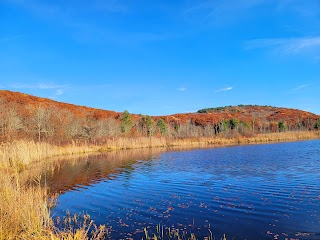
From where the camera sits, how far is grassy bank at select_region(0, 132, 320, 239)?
6012 millimetres

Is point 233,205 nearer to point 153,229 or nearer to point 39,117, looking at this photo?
point 153,229

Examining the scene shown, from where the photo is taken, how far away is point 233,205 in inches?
356

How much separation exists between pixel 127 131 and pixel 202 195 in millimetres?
46734

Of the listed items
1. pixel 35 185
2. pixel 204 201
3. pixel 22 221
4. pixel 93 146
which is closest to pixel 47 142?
pixel 93 146

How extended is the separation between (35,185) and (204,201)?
775cm

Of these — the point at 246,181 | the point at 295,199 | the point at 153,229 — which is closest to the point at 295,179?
the point at 246,181

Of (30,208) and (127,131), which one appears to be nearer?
(30,208)

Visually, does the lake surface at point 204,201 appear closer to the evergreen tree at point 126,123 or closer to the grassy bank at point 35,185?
the grassy bank at point 35,185

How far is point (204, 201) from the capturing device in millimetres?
9758

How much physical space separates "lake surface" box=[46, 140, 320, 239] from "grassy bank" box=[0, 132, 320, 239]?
3.62ft

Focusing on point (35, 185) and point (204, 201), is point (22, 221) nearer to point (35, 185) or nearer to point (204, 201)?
point (204, 201)

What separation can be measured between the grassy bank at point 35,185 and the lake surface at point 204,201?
1103 mm

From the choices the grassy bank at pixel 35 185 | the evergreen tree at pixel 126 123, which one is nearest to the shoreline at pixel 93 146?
the grassy bank at pixel 35 185

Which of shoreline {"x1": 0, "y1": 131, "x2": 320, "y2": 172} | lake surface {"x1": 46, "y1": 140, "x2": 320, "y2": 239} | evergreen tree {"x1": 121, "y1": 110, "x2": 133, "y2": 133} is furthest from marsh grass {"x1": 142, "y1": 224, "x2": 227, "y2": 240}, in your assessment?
evergreen tree {"x1": 121, "y1": 110, "x2": 133, "y2": 133}
